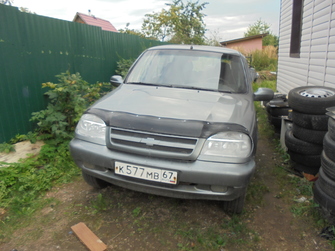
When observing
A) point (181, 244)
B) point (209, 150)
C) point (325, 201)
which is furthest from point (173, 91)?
point (325, 201)

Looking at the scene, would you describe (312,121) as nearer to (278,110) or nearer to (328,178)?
(328,178)

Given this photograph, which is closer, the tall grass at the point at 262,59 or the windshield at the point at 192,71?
the windshield at the point at 192,71

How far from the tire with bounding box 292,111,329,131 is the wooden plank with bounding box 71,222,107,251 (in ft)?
9.08

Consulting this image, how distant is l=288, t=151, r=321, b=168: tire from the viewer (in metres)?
3.25

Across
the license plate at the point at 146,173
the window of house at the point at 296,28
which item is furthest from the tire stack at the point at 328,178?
the window of house at the point at 296,28

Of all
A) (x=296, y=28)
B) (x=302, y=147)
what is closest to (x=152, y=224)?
(x=302, y=147)

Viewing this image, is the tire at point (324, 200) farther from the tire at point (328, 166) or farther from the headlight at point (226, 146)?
the headlight at point (226, 146)

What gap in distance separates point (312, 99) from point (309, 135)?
461 millimetres

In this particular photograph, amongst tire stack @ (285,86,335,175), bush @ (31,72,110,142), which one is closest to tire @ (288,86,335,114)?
tire stack @ (285,86,335,175)

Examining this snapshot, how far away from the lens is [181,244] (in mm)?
2242

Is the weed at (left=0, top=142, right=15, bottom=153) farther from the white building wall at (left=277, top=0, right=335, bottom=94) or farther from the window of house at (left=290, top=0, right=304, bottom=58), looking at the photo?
the window of house at (left=290, top=0, right=304, bottom=58)

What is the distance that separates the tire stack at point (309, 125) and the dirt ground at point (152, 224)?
2.19 feet

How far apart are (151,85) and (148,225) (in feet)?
5.58

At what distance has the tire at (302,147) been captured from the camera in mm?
3236
